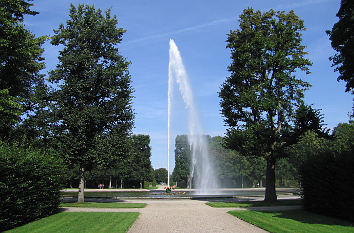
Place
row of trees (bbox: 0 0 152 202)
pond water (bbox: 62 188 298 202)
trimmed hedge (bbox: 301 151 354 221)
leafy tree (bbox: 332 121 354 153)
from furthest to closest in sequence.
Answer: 1. pond water (bbox: 62 188 298 202)
2. row of trees (bbox: 0 0 152 202)
3. leafy tree (bbox: 332 121 354 153)
4. trimmed hedge (bbox: 301 151 354 221)

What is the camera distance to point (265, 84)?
27.2 meters

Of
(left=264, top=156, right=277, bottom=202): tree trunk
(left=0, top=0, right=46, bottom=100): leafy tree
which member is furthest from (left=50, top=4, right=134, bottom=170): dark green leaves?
(left=264, top=156, right=277, bottom=202): tree trunk

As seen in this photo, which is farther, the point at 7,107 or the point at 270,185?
the point at 270,185

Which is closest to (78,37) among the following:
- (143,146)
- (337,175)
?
(337,175)

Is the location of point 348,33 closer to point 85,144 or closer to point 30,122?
point 85,144

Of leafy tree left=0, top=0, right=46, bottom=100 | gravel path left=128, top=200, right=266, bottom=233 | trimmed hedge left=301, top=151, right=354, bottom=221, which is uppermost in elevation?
leafy tree left=0, top=0, right=46, bottom=100

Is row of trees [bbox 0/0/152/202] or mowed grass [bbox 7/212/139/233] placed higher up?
row of trees [bbox 0/0/152/202]

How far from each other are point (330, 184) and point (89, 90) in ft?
70.3

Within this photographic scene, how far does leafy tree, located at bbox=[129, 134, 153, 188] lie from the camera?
80.5 m

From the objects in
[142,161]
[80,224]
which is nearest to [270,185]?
[80,224]

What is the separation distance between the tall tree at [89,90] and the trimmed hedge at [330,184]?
52.7 ft

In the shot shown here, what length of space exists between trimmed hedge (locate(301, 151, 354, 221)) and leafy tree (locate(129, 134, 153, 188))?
61443 mm

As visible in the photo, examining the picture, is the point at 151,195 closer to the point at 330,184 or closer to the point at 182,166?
the point at 330,184

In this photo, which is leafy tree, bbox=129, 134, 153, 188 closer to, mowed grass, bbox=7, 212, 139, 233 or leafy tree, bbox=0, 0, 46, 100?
leafy tree, bbox=0, 0, 46, 100
